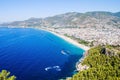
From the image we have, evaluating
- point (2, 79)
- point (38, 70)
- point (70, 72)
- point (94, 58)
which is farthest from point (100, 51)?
point (2, 79)

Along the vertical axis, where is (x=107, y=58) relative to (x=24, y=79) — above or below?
above

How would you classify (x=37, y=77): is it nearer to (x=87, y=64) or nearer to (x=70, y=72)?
(x=70, y=72)

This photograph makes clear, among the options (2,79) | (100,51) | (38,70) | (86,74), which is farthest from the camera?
(100,51)

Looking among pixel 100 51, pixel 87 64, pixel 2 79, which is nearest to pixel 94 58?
pixel 87 64

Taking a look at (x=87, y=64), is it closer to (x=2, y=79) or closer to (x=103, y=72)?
(x=103, y=72)

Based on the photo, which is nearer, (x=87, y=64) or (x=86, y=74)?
(x=86, y=74)

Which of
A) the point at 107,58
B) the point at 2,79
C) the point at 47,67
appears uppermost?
the point at 2,79

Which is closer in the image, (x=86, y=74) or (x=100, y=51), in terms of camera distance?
(x=86, y=74)

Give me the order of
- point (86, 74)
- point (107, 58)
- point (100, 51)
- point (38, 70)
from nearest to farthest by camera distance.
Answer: point (86, 74)
point (107, 58)
point (38, 70)
point (100, 51)

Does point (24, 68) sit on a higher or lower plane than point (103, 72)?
lower
